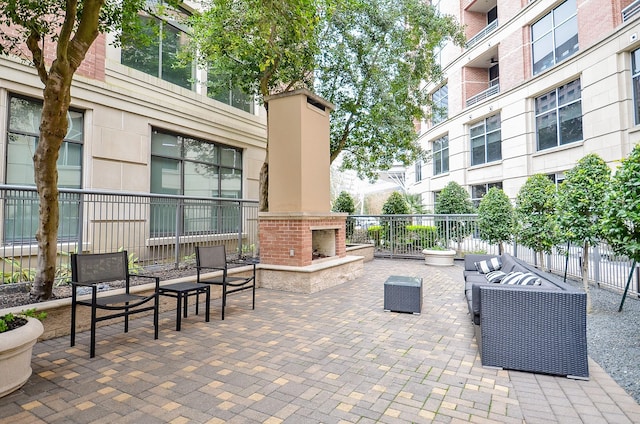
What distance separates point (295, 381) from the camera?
3.10 metres

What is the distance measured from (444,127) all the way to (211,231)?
18.6m

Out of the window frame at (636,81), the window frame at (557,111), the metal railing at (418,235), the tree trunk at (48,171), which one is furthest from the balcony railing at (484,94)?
the tree trunk at (48,171)

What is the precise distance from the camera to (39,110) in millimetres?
6648

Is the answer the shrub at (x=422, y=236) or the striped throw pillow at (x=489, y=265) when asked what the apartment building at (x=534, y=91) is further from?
the striped throw pillow at (x=489, y=265)

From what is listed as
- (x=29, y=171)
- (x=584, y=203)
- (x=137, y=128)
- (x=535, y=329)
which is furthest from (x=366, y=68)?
(x=535, y=329)

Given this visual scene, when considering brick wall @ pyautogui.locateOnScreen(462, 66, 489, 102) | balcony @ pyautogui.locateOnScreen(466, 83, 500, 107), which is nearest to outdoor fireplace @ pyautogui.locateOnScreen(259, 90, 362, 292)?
balcony @ pyautogui.locateOnScreen(466, 83, 500, 107)

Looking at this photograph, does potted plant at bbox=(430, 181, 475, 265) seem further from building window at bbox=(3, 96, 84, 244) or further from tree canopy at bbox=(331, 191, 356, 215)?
building window at bbox=(3, 96, 84, 244)

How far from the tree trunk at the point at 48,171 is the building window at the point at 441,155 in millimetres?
21431

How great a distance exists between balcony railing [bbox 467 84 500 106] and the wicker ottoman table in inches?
645

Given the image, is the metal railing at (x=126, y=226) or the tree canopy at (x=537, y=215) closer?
the metal railing at (x=126, y=226)

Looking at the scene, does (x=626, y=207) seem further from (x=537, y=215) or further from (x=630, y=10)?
(x=630, y=10)

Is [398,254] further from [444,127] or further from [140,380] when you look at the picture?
[444,127]

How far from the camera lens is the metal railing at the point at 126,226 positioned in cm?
503

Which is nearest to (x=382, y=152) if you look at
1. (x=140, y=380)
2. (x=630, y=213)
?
(x=630, y=213)
